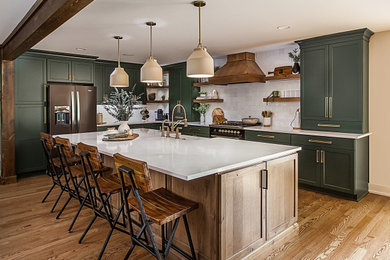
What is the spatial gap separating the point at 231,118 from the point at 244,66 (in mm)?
1325

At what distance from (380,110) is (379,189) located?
3.88ft

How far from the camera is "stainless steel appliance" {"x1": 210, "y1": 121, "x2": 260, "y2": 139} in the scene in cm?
517

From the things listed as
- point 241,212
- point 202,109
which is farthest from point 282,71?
point 241,212

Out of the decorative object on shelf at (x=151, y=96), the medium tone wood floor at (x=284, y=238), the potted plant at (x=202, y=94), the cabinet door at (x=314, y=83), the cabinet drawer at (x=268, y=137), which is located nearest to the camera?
the medium tone wood floor at (x=284, y=238)

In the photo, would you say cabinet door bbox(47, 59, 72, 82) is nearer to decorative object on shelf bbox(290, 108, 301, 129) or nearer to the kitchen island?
the kitchen island

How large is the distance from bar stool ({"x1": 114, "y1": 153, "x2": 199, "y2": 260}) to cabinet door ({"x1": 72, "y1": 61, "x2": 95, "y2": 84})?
439cm

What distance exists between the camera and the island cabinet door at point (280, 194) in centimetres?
247

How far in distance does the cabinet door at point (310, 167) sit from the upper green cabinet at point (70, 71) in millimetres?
4553

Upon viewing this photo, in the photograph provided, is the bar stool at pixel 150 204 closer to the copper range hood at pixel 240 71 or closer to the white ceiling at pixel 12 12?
the white ceiling at pixel 12 12

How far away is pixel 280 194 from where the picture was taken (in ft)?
8.53

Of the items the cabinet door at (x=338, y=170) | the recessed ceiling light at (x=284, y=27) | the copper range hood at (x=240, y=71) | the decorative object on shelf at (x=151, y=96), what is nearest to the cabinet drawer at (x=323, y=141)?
the cabinet door at (x=338, y=170)

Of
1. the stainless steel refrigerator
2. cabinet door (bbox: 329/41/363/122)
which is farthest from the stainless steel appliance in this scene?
the stainless steel refrigerator

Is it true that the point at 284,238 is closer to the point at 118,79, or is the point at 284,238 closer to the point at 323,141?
the point at 323,141

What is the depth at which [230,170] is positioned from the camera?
2090 millimetres
